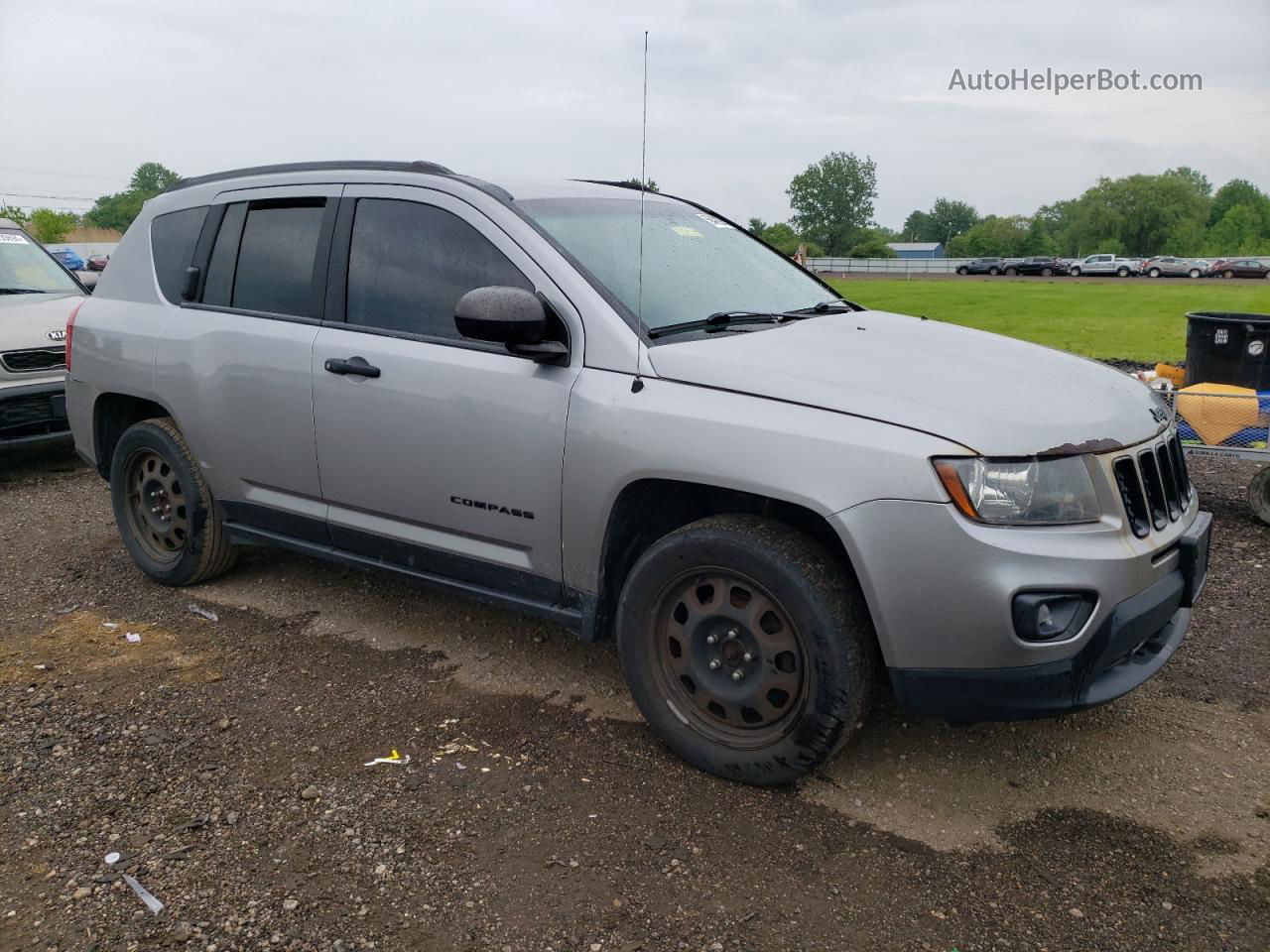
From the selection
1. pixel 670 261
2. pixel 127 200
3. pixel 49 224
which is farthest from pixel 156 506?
pixel 127 200

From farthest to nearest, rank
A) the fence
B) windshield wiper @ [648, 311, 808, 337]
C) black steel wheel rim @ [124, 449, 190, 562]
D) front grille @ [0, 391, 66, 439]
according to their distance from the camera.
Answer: the fence < front grille @ [0, 391, 66, 439] < black steel wheel rim @ [124, 449, 190, 562] < windshield wiper @ [648, 311, 808, 337]

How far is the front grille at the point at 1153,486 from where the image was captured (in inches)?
120

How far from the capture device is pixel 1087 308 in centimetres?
2758

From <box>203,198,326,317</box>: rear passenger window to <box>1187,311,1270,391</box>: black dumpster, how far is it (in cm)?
551

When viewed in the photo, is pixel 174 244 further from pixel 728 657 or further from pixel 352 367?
pixel 728 657

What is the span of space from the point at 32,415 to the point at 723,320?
6102 mm

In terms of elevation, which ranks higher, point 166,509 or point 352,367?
point 352,367

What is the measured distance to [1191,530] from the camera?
3.33m

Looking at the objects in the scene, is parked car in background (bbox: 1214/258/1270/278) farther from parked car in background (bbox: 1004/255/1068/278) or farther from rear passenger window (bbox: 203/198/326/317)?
rear passenger window (bbox: 203/198/326/317)

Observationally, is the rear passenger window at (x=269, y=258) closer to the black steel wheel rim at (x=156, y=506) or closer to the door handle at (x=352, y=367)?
the door handle at (x=352, y=367)

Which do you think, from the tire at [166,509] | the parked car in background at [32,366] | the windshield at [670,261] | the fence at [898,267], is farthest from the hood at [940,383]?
the fence at [898,267]

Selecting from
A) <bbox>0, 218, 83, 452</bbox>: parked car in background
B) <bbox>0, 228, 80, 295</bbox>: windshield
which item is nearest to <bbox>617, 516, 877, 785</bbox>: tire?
<bbox>0, 218, 83, 452</bbox>: parked car in background

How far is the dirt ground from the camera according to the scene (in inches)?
106

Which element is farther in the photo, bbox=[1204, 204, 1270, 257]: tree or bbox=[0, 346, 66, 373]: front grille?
bbox=[1204, 204, 1270, 257]: tree
